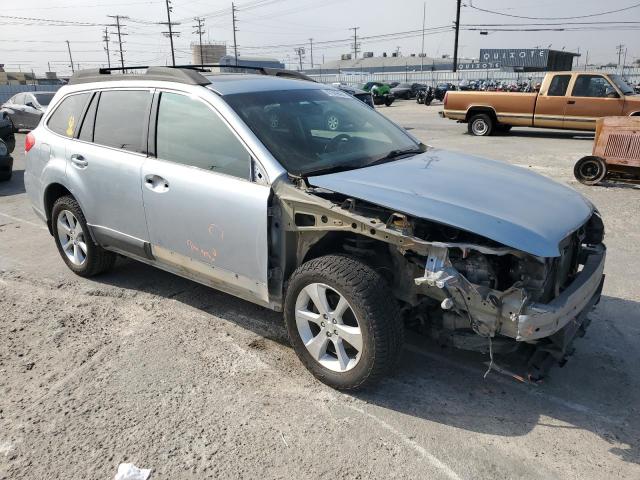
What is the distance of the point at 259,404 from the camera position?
3143mm

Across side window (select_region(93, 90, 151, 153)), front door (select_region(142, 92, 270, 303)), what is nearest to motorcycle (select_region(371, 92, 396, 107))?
side window (select_region(93, 90, 151, 153))

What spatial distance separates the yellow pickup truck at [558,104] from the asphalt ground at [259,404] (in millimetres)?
11541

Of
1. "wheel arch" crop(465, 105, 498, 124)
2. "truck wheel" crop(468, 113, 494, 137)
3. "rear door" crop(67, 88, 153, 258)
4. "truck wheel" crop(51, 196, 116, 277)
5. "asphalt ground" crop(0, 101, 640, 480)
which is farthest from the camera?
"truck wheel" crop(468, 113, 494, 137)

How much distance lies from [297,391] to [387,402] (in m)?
0.55

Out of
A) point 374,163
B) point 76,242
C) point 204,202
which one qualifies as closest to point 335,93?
point 374,163

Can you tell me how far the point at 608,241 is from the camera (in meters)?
6.04

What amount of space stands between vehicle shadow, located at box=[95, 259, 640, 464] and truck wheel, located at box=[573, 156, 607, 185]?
5421 mm

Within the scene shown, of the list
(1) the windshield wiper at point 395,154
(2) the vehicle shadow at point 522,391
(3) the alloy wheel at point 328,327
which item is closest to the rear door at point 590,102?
(2) the vehicle shadow at point 522,391

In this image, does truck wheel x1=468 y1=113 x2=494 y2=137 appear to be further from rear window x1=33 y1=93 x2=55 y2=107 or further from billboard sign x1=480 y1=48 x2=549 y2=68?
billboard sign x1=480 y1=48 x2=549 y2=68

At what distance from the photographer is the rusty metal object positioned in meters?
8.66

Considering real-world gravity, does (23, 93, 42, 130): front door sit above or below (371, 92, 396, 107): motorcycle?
above

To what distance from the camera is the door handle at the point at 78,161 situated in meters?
4.53

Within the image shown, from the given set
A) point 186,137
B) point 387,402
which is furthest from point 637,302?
point 186,137

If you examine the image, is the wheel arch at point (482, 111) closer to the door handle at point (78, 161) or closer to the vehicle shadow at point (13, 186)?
the vehicle shadow at point (13, 186)
